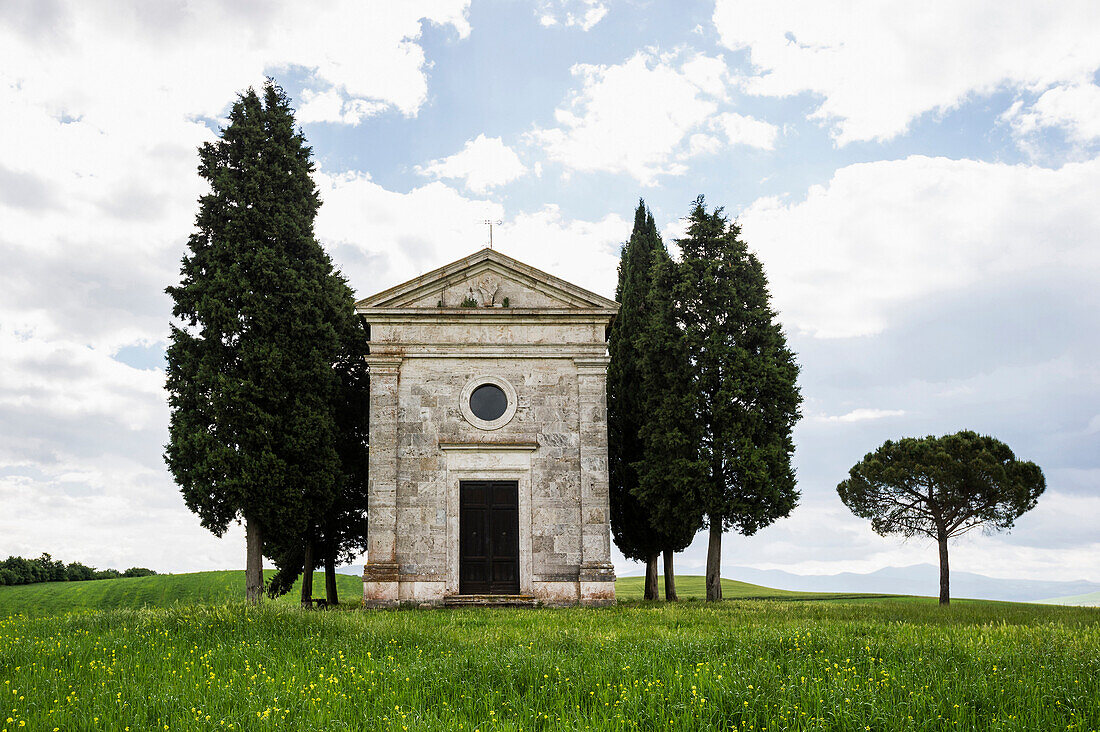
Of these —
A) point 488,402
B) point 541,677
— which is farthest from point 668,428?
point 541,677

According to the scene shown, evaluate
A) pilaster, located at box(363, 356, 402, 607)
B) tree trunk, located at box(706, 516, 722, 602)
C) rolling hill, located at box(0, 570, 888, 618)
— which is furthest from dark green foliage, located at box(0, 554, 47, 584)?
tree trunk, located at box(706, 516, 722, 602)

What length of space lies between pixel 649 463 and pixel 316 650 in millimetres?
15474

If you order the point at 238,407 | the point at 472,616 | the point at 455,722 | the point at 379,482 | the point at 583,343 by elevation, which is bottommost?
the point at 472,616

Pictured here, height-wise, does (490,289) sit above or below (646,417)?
above

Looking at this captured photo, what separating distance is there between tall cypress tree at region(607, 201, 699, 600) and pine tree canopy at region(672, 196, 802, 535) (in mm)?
836

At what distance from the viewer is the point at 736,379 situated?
23516 millimetres

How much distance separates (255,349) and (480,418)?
6.60 meters

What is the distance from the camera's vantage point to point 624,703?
24.7ft

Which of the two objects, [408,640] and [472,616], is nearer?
[408,640]

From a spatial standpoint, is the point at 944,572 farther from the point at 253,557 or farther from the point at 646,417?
the point at 253,557

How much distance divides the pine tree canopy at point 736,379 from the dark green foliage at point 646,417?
26.5 inches

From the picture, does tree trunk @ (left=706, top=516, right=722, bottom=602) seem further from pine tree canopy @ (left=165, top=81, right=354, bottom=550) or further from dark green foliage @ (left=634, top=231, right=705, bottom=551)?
pine tree canopy @ (left=165, top=81, right=354, bottom=550)

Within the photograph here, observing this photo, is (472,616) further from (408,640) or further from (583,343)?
(583,343)

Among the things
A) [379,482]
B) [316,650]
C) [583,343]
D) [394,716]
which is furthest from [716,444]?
[394,716]
